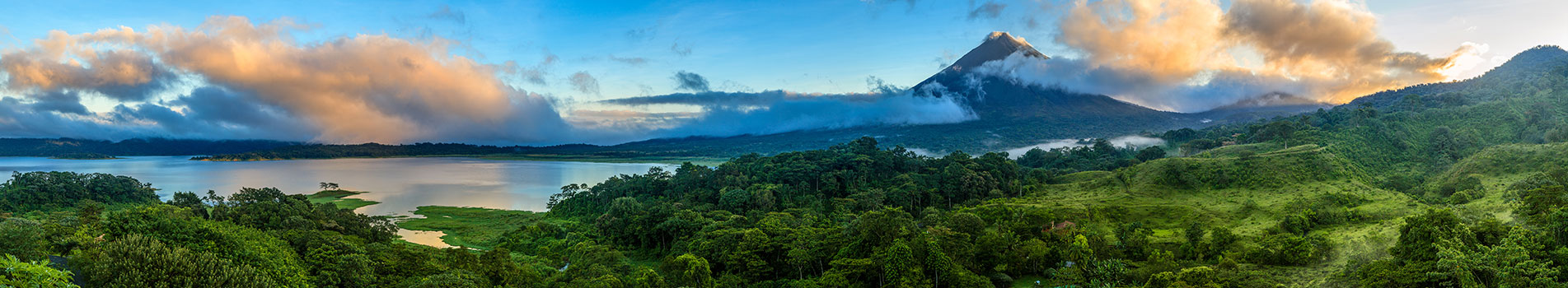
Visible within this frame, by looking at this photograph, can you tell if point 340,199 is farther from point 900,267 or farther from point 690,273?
point 900,267

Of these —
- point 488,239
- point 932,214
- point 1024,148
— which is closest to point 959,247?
point 932,214

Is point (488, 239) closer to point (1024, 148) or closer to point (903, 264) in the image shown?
point (903, 264)

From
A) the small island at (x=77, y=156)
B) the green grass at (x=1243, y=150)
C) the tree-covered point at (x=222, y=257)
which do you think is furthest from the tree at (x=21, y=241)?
the small island at (x=77, y=156)

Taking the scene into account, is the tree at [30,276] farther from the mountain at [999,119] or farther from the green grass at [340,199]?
the mountain at [999,119]

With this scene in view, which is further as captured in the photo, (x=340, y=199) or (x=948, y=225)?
(x=340, y=199)

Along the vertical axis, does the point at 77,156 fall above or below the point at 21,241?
above

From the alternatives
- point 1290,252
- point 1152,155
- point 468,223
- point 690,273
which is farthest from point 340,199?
point 1152,155
